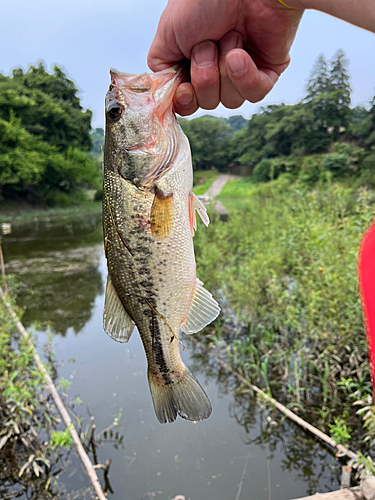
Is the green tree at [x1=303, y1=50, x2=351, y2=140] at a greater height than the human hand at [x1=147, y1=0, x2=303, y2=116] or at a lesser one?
greater

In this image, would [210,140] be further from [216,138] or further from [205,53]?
→ [205,53]

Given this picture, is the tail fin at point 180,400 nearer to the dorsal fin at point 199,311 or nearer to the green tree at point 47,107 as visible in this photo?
the dorsal fin at point 199,311

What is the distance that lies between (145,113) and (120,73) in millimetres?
210

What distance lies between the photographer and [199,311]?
139 cm

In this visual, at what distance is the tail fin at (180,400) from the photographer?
1226 millimetres

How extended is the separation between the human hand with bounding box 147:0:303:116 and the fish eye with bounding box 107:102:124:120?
0.81 ft

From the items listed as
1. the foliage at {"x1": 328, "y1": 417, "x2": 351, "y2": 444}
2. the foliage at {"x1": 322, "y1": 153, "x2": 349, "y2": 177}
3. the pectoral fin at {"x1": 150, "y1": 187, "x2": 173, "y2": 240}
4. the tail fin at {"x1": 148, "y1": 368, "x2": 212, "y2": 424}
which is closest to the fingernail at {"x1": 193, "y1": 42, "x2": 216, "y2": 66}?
the pectoral fin at {"x1": 150, "y1": 187, "x2": 173, "y2": 240}

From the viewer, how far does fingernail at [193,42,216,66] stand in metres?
1.40

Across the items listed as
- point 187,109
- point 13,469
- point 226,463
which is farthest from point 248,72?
point 13,469

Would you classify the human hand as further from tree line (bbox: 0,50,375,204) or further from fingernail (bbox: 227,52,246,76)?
tree line (bbox: 0,50,375,204)

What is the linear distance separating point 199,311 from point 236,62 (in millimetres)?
975

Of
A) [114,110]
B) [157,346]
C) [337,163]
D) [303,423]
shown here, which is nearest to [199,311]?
[157,346]

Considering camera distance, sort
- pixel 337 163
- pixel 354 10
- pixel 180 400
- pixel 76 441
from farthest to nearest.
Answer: pixel 337 163 → pixel 76 441 → pixel 180 400 → pixel 354 10

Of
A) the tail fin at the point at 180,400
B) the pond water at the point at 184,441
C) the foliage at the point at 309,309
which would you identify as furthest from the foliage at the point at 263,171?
the tail fin at the point at 180,400
